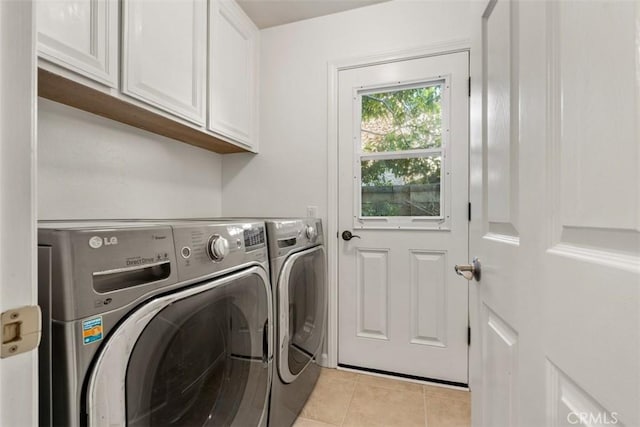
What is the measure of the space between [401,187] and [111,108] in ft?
5.32

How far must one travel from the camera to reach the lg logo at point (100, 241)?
0.55 m

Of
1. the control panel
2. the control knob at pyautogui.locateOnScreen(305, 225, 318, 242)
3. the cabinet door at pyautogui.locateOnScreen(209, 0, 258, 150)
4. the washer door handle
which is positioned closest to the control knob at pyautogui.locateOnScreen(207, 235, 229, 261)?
the control panel

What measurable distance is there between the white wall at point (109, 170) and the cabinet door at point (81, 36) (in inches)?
13.4

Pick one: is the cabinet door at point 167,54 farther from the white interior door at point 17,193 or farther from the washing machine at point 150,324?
the white interior door at point 17,193

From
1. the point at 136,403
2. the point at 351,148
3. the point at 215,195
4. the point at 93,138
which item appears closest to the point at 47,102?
the point at 93,138

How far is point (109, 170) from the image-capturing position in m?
1.43

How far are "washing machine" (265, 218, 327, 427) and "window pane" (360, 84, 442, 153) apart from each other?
0.70 metres

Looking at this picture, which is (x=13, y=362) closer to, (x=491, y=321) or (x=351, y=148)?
(x=491, y=321)

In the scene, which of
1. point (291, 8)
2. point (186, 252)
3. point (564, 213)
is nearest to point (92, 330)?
point (186, 252)

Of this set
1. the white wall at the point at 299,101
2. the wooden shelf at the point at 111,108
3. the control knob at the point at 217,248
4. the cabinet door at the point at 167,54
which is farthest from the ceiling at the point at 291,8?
the control knob at the point at 217,248

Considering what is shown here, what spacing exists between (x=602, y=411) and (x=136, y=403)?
2.68 feet

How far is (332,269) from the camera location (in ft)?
6.42

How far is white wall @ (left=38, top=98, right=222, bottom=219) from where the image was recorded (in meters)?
1.20

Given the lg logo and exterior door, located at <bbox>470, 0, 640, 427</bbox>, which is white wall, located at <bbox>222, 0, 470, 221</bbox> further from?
the lg logo
